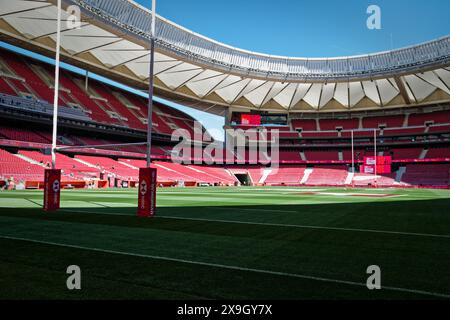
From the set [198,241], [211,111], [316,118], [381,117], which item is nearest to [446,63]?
[381,117]

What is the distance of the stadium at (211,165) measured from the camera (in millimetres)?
4015

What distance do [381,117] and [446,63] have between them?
2166 cm

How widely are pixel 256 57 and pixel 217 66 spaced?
29.9ft

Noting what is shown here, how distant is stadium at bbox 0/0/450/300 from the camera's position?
4.01 m

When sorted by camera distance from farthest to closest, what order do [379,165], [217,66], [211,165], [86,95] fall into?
[211,165]
[379,165]
[86,95]
[217,66]

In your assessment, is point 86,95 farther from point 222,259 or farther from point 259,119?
point 222,259

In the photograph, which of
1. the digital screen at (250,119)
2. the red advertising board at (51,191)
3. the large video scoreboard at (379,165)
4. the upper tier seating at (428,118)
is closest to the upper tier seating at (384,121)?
the upper tier seating at (428,118)

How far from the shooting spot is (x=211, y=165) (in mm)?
57688

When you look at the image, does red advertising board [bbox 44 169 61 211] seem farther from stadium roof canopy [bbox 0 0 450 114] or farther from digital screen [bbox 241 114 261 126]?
digital screen [bbox 241 114 261 126]

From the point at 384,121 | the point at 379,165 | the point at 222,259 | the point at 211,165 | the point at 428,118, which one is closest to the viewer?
the point at 222,259

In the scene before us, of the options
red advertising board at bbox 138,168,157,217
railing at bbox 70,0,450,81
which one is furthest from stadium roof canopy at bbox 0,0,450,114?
red advertising board at bbox 138,168,157,217

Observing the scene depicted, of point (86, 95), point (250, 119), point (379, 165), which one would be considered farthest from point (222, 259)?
point (250, 119)

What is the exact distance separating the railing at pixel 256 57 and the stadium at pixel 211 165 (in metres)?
0.23
